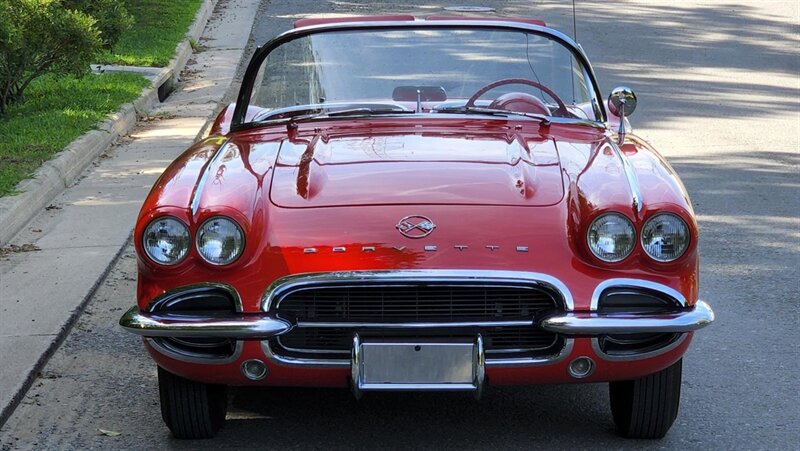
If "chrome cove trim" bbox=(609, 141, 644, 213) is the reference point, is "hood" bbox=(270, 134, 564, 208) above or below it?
above

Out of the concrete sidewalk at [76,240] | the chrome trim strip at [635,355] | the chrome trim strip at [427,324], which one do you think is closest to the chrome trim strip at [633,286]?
the chrome trim strip at [635,355]

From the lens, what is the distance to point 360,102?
5414 mm

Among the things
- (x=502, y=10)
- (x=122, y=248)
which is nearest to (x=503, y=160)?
(x=122, y=248)

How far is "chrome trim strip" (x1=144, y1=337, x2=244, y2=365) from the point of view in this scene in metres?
4.03

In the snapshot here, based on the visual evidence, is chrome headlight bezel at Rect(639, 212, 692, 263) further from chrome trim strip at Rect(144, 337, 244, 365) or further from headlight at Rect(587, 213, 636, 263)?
chrome trim strip at Rect(144, 337, 244, 365)

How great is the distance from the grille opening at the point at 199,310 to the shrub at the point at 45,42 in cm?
605

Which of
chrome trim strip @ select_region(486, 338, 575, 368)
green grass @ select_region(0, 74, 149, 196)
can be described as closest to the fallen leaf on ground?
chrome trim strip @ select_region(486, 338, 575, 368)

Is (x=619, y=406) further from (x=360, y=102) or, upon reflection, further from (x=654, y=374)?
(x=360, y=102)

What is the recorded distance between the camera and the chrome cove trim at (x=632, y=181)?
420cm

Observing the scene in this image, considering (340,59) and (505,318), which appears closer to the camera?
(505,318)

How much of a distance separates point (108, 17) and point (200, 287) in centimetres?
815

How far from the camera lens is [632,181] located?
4.37 metres

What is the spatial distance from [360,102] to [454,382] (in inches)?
71.5

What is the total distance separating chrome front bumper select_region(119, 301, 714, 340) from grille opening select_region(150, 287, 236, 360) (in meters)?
0.03
